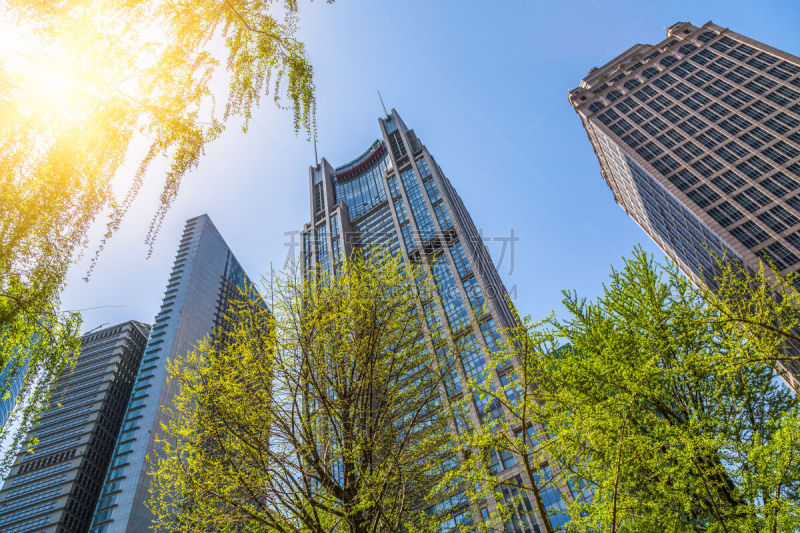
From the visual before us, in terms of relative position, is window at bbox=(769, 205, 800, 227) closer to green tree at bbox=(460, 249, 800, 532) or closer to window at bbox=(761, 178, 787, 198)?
window at bbox=(761, 178, 787, 198)

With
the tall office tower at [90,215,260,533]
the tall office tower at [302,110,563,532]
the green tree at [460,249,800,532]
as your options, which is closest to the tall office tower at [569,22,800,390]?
the tall office tower at [302,110,563,532]

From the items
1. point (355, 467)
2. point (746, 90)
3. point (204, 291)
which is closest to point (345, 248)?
point (204, 291)

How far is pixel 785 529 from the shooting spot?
6.33 m

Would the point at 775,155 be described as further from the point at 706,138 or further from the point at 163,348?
the point at 163,348

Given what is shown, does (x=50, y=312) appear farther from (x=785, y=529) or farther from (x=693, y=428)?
(x=785, y=529)

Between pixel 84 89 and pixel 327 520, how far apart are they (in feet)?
25.9

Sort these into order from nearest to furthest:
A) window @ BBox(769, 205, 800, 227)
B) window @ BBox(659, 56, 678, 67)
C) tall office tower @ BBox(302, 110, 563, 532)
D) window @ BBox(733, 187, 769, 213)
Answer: window @ BBox(769, 205, 800, 227)
tall office tower @ BBox(302, 110, 563, 532)
window @ BBox(733, 187, 769, 213)
window @ BBox(659, 56, 678, 67)

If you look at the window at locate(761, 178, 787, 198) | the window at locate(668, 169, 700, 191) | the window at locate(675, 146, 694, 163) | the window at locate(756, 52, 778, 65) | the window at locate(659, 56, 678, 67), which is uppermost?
the window at locate(659, 56, 678, 67)

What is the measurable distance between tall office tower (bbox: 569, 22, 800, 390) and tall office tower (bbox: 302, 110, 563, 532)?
89.3 ft

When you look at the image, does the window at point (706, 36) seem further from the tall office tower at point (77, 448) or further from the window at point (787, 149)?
the tall office tower at point (77, 448)

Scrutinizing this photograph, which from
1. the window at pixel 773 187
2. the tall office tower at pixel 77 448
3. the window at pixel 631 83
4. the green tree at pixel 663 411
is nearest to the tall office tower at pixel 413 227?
the green tree at pixel 663 411

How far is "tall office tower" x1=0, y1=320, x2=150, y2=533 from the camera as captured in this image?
6956 centimetres

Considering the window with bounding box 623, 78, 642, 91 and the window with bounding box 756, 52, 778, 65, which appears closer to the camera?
the window with bounding box 756, 52, 778, 65

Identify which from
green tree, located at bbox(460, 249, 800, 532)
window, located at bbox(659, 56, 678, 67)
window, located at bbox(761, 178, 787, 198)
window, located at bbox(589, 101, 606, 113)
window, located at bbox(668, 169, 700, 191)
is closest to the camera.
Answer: green tree, located at bbox(460, 249, 800, 532)
